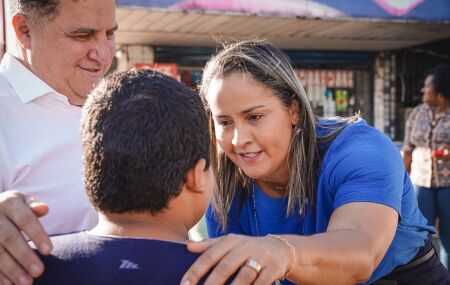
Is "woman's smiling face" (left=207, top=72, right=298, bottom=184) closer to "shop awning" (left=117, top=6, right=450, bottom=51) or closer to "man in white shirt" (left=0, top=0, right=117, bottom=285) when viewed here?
"man in white shirt" (left=0, top=0, right=117, bottom=285)

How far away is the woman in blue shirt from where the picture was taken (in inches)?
69.4

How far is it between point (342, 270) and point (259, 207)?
0.75m

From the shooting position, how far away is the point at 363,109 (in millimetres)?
11898

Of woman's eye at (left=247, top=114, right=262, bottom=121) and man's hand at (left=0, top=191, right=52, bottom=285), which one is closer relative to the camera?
man's hand at (left=0, top=191, right=52, bottom=285)

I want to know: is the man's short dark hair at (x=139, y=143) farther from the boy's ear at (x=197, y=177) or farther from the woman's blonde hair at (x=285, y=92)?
the woman's blonde hair at (x=285, y=92)

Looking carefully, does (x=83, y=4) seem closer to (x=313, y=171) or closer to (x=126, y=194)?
(x=126, y=194)

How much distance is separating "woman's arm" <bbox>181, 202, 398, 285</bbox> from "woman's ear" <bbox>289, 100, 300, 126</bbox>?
57cm

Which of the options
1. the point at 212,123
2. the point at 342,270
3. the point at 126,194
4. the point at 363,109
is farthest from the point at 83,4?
the point at 363,109

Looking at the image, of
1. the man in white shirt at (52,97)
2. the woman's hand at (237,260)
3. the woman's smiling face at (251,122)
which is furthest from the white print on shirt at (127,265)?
the woman's smiling face at (251,122)

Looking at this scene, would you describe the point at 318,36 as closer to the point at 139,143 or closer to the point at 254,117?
the point at 254,117

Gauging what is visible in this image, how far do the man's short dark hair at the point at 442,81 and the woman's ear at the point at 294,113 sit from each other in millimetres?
3266

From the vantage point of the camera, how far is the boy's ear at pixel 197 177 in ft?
4.36

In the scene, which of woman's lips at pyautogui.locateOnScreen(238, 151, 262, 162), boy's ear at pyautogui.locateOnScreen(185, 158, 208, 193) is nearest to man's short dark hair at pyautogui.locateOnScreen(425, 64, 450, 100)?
woman's lips at pyautogui.locateOnScreen(238, 151, 262, 162)

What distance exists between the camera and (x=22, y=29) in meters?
1.95
